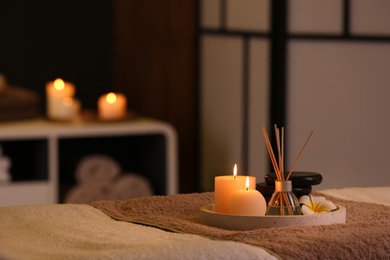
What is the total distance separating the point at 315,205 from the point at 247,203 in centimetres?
13

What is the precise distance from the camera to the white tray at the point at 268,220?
1.52 metres

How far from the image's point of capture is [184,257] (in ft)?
4.24

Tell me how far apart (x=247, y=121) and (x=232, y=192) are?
6.67ft

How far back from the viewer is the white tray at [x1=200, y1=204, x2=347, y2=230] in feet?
4.98

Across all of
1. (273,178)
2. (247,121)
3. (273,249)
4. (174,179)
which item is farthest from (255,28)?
(273,249)

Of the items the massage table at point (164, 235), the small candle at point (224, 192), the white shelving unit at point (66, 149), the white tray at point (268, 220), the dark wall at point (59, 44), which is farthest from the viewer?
the dark wall at point (59, 44)

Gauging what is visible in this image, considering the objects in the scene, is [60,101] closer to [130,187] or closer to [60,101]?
[60,101]

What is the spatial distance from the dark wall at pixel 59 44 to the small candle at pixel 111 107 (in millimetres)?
209

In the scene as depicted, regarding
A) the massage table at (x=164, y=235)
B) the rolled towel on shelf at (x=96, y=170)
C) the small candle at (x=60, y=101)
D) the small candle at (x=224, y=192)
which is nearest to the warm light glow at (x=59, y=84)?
the small candle at (x=60, y=101)

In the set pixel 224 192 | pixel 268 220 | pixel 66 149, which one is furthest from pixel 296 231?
pixel 66 149

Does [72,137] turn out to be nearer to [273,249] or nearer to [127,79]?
[127,79]

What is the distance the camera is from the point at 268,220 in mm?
1517

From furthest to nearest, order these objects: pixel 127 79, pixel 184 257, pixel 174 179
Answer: pixel 127 79 → pixel 174 179 → pixel 184 257

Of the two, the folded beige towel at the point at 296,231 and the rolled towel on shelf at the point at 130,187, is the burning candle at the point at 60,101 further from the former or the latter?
the folded beige towel at the point at 296,231
